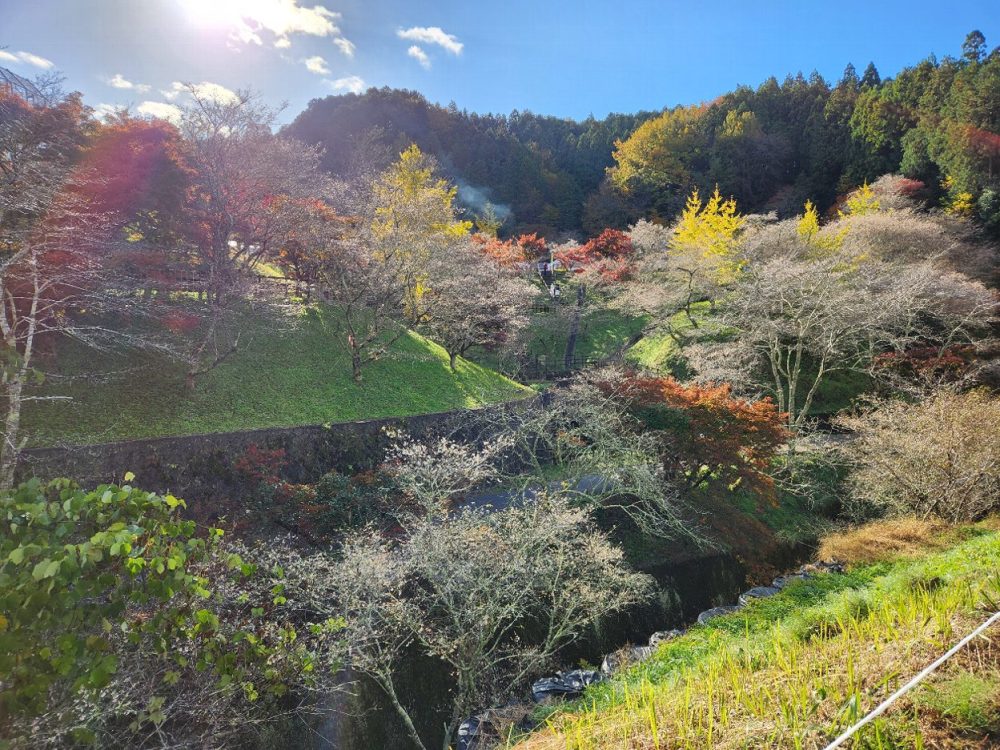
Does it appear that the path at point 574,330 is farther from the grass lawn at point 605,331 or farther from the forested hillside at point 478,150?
the forested hillside at point 478,150

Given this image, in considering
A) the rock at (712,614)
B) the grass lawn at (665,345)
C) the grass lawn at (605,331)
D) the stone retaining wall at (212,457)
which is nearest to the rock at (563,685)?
the rock at (712,614)

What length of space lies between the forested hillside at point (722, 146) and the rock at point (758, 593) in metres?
29.2

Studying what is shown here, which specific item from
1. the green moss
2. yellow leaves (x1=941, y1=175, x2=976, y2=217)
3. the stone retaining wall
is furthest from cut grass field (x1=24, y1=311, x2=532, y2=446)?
yellow leaves (x1=941, y1=175, x2=976, y2=217)

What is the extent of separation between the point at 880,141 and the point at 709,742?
148 ft

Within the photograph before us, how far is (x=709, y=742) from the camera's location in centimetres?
298

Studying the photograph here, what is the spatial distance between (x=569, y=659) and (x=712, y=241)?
1951 centimetres

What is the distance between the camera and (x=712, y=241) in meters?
22.4

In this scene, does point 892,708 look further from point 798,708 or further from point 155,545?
point 155,545

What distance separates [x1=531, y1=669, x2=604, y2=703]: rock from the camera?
735 centimetres

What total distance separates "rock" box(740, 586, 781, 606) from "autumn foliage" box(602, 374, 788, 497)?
247cm

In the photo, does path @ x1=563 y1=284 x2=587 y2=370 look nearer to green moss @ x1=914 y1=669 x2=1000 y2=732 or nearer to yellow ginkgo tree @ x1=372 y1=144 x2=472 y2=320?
yellow ginkgo tree @ x1=372 y1=144 x2=472 y2=320

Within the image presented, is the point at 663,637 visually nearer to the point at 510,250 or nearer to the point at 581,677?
the point at 581,677

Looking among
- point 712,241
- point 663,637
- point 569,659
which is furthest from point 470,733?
point 712,241

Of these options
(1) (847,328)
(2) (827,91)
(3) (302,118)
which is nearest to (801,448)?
(1) (847,328)
